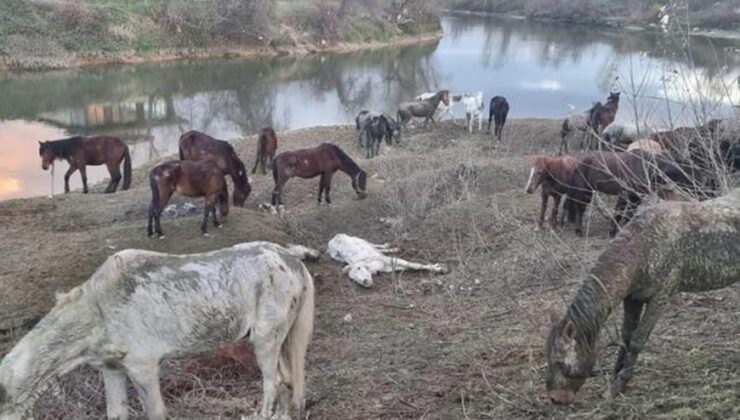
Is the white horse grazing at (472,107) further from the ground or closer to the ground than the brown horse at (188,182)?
closer to the ground

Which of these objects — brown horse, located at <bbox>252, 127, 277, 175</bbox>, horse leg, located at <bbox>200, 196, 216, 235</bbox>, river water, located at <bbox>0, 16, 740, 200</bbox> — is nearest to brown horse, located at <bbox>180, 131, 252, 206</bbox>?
horse leg, located at <bbox>200, 196, 216, 235</bbox>

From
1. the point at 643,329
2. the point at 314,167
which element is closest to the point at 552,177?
the point at 314,167

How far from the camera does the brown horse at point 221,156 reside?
34.8 ft

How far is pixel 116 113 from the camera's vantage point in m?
22.8

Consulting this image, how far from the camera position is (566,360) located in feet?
11.6

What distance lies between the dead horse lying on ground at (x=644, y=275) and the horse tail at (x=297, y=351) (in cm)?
166

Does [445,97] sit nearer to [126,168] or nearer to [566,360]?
[126,168]

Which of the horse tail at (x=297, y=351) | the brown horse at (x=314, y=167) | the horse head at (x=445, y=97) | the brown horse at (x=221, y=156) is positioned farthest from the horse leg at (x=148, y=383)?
the horse head at (x=445, y=97)

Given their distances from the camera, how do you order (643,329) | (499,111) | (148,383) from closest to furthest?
(643,329) → (148,383) → (499,111)

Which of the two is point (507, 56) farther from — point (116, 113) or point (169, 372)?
point (169, 372)

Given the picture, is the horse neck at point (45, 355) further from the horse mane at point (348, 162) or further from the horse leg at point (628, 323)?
the horse mane at point (348, 162)

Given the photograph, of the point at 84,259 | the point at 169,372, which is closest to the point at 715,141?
the point at 169,372

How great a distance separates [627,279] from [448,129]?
689 inches

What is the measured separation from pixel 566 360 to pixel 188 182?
21.7 feet
